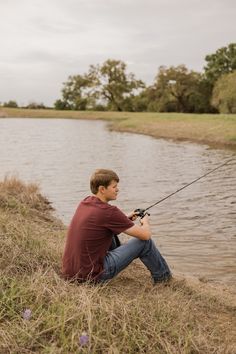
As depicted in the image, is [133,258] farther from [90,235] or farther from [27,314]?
[27,314]

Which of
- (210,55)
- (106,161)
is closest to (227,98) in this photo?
(106,161)

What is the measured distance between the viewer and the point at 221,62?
65.1m

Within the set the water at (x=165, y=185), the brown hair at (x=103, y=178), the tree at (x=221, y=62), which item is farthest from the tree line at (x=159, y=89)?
the brown hair at (x=103, y=178)

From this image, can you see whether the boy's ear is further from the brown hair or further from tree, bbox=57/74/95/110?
tree, bbox=57/74/95/110

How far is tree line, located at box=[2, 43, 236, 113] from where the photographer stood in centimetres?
5966

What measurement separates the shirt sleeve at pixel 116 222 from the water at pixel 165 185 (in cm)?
205

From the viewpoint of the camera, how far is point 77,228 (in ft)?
15.9

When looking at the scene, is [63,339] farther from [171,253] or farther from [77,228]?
[171,253]

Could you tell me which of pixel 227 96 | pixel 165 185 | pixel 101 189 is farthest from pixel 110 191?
pixel 227 96

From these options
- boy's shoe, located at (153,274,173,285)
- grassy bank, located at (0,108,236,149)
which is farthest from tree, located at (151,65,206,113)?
boy's shoe, located at (153,274,173,285)

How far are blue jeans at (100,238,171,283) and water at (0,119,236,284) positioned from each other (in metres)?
1.21

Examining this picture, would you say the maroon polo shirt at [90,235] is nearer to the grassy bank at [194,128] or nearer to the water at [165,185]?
the water at [165,185]

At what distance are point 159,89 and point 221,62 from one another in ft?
32.0

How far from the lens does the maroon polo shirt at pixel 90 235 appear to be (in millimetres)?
4773
